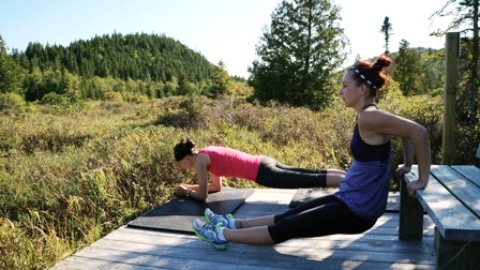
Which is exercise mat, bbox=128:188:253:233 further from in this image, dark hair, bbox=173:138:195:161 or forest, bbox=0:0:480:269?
forest, bbox=0:0:480:269

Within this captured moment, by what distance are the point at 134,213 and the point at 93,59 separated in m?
106

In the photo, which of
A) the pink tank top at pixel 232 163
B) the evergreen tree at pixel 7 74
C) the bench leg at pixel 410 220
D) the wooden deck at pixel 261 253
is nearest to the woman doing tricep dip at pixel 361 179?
the wooden deck at pixel 261 253

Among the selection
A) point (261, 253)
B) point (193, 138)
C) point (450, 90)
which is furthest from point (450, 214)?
A: point (193, 138)

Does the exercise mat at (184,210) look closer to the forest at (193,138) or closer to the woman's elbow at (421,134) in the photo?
the forest at (193,138)

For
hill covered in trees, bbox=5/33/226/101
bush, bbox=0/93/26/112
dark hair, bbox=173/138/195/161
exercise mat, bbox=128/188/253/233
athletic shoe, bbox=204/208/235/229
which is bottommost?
exercise mat, bbox=128/188/253/233

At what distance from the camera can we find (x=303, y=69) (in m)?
22.6

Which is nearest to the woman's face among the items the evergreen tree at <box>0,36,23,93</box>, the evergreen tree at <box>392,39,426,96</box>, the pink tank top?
the pink tank top

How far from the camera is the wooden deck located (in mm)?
2689

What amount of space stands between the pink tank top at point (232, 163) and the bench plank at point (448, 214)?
5.94 feet

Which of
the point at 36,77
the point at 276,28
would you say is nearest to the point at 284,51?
the point at 276,28

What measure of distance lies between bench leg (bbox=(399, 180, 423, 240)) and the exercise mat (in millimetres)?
1632

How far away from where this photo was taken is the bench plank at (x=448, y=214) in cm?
162

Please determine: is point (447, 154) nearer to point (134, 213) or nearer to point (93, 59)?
point (134, 213)

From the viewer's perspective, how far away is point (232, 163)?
402 cm
